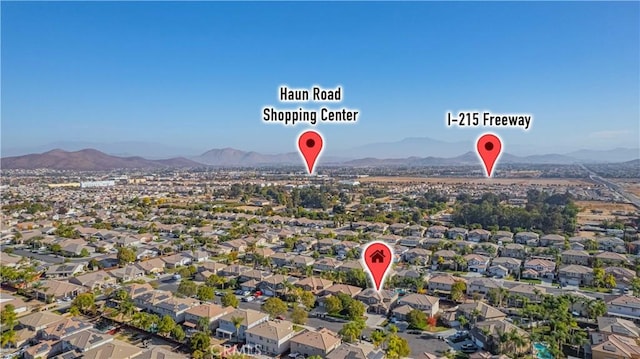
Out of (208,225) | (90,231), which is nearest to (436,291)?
(208,225)

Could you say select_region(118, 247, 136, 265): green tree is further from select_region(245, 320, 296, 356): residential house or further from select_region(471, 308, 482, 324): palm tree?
select_region(471, 308, 482, 324): palm tree

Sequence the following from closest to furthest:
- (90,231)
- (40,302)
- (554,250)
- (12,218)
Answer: (40,302) < (554,250) < (90,231) < (12,218)

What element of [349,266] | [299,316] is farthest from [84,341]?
[349,266]

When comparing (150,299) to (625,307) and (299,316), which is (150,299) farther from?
(625,307)

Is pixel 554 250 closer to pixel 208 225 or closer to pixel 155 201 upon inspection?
pixel 208 225

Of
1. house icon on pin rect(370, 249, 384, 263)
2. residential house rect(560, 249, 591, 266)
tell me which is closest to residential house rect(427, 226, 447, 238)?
residential house rect(560, 249, 591, 266)

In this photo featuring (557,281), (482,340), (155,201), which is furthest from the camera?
(155,201)
